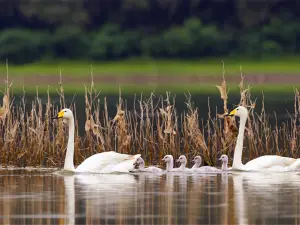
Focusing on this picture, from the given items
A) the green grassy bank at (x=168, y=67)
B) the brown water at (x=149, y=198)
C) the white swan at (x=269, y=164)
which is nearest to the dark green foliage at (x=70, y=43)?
the green grassy bank at (x=168, y=67)

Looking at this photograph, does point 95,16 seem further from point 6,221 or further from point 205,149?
point 6,221

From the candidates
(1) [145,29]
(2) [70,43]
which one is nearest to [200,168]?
(2) [70,43]

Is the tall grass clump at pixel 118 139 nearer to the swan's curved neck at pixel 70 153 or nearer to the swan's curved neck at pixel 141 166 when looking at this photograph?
the swan's curved neck at pixel 70 153

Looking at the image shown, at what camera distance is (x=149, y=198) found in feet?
51.7

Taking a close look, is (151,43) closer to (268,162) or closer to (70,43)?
(70,43)

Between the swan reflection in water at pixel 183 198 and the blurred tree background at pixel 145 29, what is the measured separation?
66.9m

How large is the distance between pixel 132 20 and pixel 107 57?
36.4 ft

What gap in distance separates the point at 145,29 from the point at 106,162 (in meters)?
77.9

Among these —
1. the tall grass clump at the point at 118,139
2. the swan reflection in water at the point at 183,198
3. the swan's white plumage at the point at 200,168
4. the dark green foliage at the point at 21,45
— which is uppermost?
the dark green foliage at the point at 21,45

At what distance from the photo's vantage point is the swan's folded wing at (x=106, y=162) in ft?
62.6

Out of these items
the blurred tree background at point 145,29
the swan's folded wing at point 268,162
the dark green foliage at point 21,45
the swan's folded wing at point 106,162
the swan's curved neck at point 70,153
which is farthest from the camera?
the blurred tree background at point 145,29

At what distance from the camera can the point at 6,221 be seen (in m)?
13.6

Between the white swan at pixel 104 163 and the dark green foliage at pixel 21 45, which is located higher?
the dark green foliage at pixel 21 45

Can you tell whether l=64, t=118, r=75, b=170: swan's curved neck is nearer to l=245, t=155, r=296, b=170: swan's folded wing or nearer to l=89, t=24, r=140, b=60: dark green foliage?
l=245, t=155, r=296, b=170: swan's folded wing
